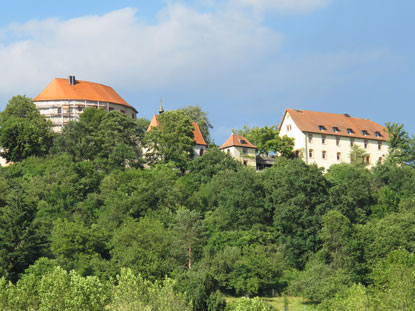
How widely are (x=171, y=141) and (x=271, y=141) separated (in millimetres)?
15708

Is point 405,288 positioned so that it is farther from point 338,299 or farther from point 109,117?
point 109,117

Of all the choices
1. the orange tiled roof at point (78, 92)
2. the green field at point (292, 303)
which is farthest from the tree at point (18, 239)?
the orange tiled roof at point (78, 92)

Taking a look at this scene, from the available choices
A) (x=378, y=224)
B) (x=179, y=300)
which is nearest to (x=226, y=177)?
(x=378, y=224)

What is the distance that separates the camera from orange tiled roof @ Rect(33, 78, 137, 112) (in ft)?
325

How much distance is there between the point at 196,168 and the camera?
79.2 meters

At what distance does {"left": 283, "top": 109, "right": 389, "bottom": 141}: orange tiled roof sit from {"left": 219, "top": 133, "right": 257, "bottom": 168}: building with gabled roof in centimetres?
844

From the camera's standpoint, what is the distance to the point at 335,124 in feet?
319

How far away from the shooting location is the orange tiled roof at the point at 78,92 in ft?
325

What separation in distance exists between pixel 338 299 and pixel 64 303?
21.1 meters

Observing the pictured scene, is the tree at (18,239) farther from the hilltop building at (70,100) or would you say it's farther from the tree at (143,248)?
the hilltop building at (70,100)

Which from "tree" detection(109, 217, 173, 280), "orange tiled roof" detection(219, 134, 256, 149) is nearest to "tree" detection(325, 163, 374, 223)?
"orange tiled roof" detection(219, 134, 256, 149)

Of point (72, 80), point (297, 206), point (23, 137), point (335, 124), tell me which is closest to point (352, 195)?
point (297, 206)

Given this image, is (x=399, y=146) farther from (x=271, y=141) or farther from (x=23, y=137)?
(x=23, y=137)

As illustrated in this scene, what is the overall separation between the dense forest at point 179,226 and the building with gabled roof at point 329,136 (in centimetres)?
832
